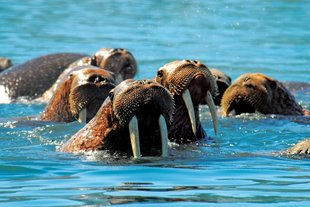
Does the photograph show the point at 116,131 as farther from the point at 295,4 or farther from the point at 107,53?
the point at 295,4

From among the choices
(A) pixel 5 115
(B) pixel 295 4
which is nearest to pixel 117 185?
(A) pixel 5 115

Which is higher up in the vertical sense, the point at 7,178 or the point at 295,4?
the point at 295,4

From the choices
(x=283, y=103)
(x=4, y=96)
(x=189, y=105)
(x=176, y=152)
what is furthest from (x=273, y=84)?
(x=4, y=96)

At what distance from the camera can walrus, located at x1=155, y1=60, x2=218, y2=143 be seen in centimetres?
955

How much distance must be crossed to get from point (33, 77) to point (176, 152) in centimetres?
805

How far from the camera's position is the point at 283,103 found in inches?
510

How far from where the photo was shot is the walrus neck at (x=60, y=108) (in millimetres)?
11861

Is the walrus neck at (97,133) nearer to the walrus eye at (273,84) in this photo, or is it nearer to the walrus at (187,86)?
the walrus at (187,86)

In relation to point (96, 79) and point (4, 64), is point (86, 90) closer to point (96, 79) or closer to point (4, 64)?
point (96, 79)

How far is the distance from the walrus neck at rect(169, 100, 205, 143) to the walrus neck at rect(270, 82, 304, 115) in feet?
9.29

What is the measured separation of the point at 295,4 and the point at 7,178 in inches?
932

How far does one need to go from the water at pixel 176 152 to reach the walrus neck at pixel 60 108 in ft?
0.80

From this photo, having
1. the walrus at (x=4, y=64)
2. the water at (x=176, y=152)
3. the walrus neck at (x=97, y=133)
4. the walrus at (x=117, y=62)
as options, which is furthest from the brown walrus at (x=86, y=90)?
the walrus at (x=4, y=64)

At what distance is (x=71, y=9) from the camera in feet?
105
